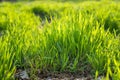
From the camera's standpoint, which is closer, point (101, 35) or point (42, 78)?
point (42, 78)

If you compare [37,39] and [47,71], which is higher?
[37,39]

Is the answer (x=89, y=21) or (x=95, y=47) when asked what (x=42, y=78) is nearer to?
(x=95, y=47)

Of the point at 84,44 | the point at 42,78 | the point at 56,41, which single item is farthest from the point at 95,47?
the point at 42,78

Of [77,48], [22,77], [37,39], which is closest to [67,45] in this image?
[77,48]

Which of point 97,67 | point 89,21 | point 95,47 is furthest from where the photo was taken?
point 89,21

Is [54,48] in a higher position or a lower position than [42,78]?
higher

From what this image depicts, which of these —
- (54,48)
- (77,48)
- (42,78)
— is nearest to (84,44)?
(77,48)

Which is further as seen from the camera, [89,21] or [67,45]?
[89,21]

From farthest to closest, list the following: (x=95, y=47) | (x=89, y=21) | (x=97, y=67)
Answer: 1. (x=89, y=21)
2. (x=95, y=47)
3. (x=97, y=67)

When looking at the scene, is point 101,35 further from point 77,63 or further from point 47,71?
point 47,71
